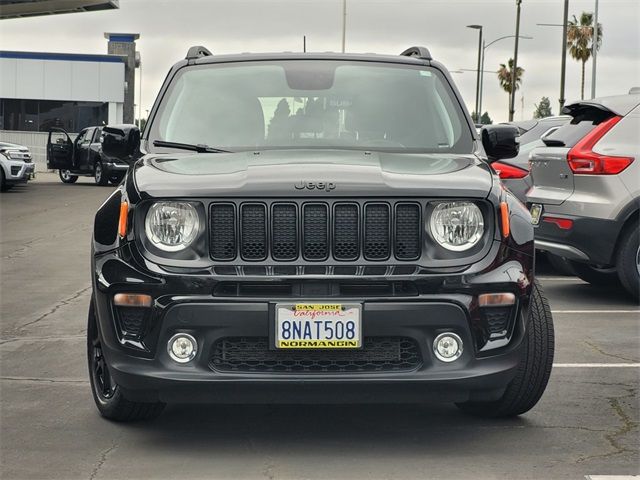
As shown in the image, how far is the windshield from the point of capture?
6.13m

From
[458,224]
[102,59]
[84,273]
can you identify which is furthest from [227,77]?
[102,59]

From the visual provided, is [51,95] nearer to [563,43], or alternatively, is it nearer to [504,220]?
[563,43]

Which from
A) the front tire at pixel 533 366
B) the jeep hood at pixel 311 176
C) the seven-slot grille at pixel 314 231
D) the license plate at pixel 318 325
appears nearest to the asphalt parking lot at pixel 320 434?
the front tire at pixel 533 366

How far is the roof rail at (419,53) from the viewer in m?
6.77

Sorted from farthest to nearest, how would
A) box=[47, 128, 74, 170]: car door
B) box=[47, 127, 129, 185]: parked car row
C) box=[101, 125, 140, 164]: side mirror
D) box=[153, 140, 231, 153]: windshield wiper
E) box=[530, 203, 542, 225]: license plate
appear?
box=[47, 128, 74, 170]: car door
box=[47, 127, 129, 185]: parked car row
box=[530, 203, 542, 225]: license plate
box=[101, 125, 140, 164]: side mirror
box=[153, 140, 231, 153]: windshield wiper

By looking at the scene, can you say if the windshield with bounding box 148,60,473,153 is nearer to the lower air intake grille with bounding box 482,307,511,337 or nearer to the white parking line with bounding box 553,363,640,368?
Answer: the lower air intake grille with bounding box 482,307,511,337

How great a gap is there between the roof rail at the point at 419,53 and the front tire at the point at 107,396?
7.77 feet

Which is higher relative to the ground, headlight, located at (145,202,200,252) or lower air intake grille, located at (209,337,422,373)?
headlight, located at (145,202,200,252)

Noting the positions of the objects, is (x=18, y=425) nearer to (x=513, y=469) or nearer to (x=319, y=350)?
(x=319, y=350)

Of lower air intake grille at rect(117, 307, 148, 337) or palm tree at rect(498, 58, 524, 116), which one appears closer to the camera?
lower air intake grille at rect(117, 307, 148, 337)

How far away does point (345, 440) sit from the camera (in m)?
5.47

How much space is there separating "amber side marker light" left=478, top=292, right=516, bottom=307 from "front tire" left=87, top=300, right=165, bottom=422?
5.57 feet

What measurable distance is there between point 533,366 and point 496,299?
0.71 meters

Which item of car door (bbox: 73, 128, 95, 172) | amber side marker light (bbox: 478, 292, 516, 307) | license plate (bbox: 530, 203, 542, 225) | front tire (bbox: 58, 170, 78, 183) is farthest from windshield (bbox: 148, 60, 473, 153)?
front tire (bbox: 58, 170, 78, 183)
